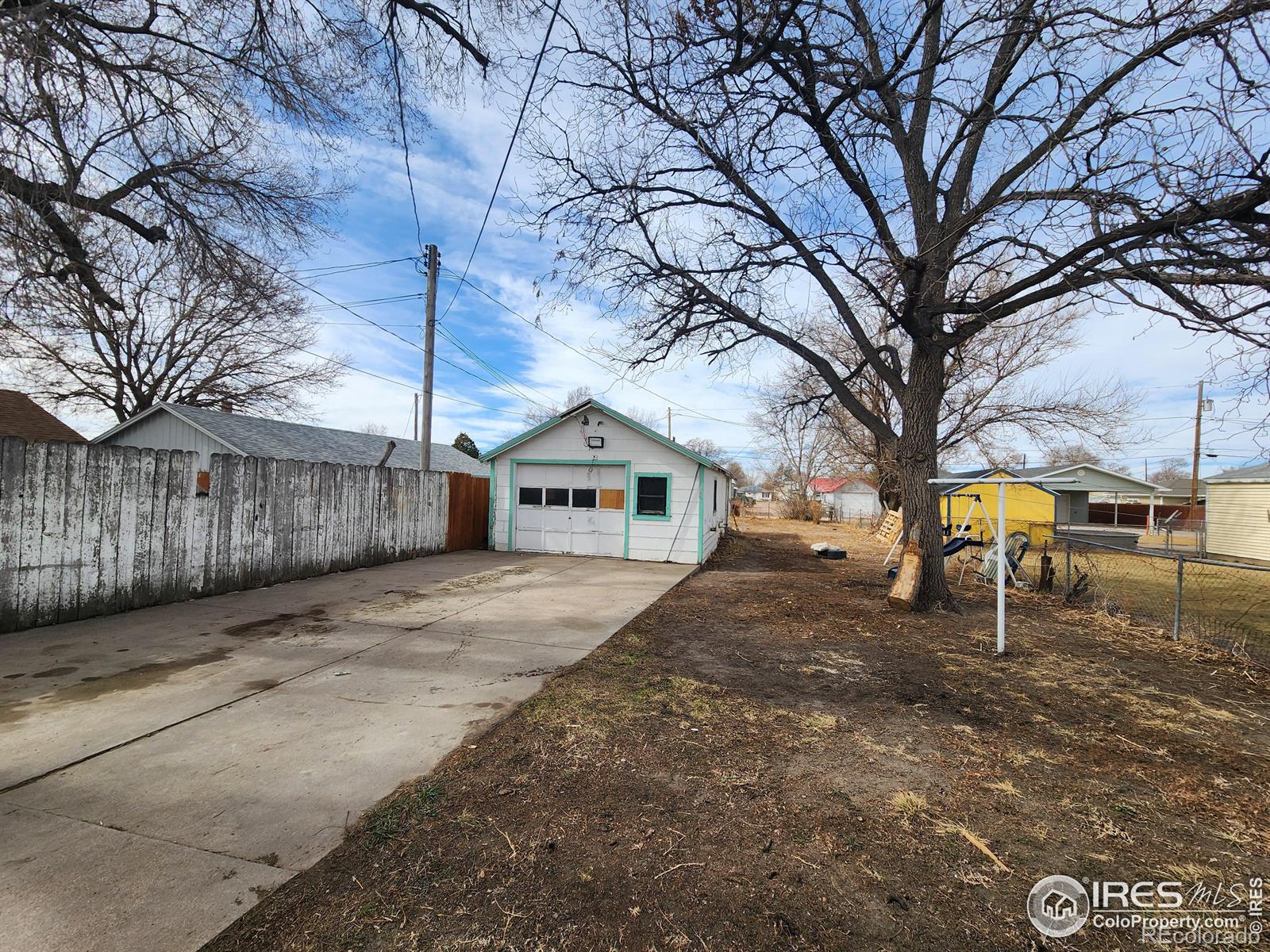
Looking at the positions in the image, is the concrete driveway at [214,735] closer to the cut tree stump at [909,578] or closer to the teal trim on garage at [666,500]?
the cut tree stump at [909,578]

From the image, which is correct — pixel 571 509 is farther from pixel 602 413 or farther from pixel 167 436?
pixel 167 436

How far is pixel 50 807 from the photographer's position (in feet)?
8.36

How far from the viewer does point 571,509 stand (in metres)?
12.6

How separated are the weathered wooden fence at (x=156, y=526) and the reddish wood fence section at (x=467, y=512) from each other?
2.59 metres

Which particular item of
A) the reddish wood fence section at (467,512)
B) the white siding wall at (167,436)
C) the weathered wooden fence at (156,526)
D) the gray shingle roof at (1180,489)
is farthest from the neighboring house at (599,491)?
the gray shingle roof at (1180,489)

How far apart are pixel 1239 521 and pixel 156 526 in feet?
95.6

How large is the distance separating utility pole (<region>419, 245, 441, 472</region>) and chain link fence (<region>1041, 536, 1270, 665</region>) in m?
11.8

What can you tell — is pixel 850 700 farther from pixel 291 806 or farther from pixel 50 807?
pixel 50 807

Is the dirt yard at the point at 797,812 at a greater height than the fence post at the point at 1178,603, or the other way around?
the fence post at the point at 1178,603

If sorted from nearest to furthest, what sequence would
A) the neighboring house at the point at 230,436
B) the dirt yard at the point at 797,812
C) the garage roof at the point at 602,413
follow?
the dirt yard at the point at 797,812
the garage roof at the point at 602,413
the neighboring house at the point at 230,436

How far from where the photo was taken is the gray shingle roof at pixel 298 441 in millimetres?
13836

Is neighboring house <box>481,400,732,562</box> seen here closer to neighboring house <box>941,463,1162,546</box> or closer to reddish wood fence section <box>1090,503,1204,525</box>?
neighboring house <box>941,463,1162,546</box>

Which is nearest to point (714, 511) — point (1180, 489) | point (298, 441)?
point (298, 441)

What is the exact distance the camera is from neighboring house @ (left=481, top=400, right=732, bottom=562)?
39.1ft
